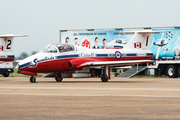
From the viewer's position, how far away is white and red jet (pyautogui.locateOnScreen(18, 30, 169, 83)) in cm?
2456

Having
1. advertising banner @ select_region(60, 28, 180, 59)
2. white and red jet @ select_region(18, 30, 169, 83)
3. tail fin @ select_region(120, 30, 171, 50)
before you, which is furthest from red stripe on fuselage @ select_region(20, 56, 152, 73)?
advertising banner @ select_region(60, 28, 180, 59)

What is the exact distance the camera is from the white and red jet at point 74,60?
80.6 ft

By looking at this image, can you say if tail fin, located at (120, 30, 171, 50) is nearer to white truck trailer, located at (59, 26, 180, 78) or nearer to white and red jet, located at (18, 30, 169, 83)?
white and red jet, located at (18, 30, 169, 83)

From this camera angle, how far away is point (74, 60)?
25.7 m

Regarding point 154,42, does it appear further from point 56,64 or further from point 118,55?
point 56,64

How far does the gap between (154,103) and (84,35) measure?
2608cm

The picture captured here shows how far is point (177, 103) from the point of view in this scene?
1166 centimetres

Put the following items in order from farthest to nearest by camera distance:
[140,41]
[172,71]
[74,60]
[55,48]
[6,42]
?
[172,71], [140,41], [6,42], [74,60], [55,48]

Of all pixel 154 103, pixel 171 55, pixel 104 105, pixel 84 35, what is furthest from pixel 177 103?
pixel 84 35

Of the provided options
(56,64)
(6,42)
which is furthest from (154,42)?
(6,42)

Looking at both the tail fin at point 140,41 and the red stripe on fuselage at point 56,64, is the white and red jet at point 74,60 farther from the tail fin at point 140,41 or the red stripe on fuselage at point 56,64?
the tail fin at point 140,41

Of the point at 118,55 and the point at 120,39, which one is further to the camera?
the point at 120,39

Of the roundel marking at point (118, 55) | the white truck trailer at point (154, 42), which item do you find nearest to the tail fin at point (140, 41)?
the roundel marking at point (118, 55)

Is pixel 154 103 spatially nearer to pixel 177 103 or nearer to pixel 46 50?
pixel 177 103
